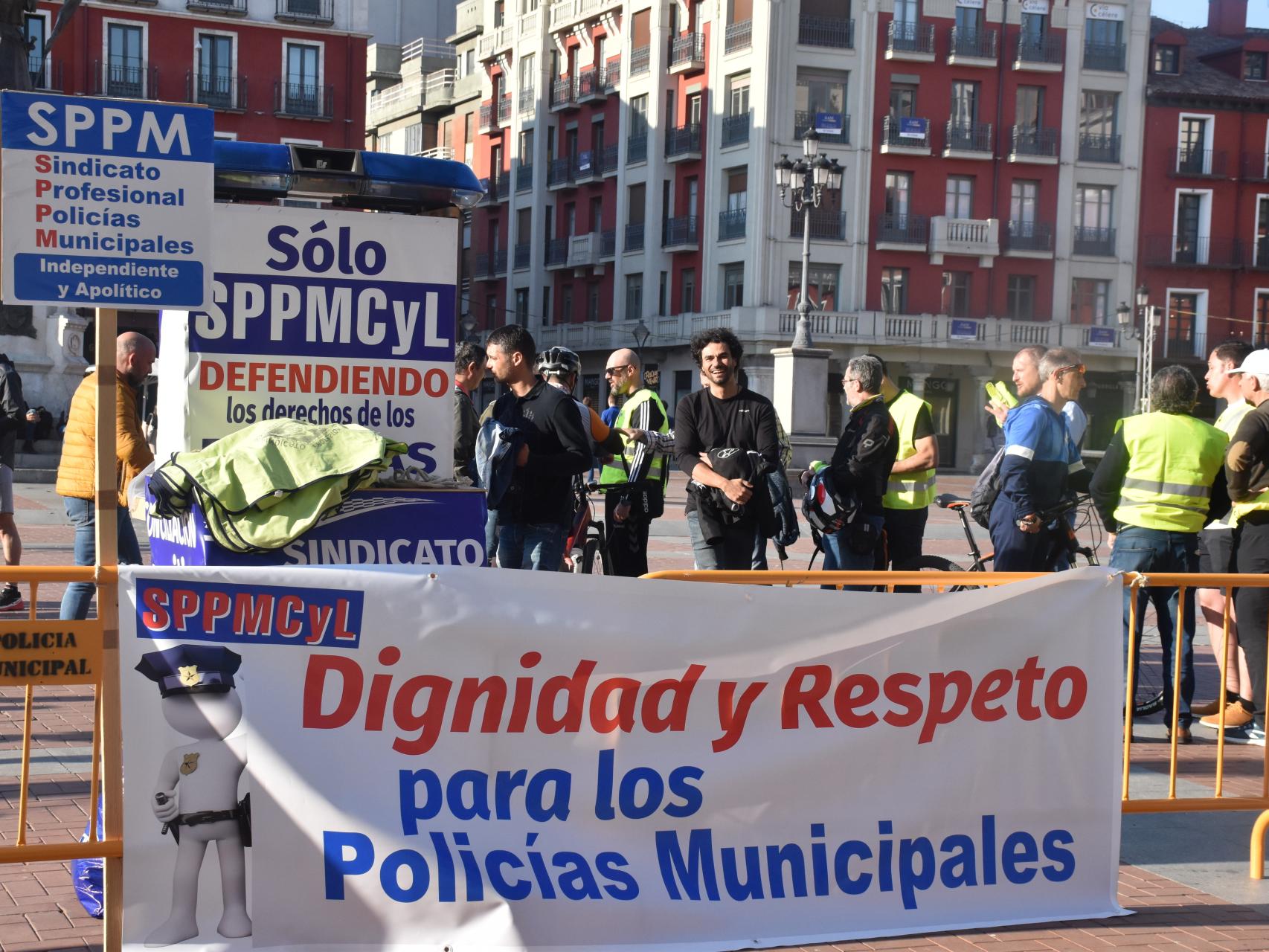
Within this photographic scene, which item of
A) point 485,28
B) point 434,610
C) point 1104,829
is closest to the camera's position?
point 434,610

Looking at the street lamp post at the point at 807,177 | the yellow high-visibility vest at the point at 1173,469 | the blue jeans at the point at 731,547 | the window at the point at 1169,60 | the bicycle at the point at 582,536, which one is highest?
the window at the point at 1169,60

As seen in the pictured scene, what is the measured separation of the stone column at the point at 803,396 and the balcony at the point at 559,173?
35.5m

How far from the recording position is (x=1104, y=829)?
4961 millimetres

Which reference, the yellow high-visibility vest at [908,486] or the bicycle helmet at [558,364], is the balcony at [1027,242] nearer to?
the yellow high-visibility vest at [908,486]

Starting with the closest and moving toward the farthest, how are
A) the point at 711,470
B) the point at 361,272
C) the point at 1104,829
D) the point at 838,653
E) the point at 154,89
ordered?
1. the point at 838,653
2. the point at 1104,829
3. the point at 361,272
4. the point at 711,470
5. the point at 154,89

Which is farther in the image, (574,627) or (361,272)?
(361,272)

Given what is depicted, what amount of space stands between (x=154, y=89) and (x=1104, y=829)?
47.6 m

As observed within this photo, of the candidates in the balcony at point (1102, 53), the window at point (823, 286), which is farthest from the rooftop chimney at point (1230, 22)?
the window at point (823, 286)

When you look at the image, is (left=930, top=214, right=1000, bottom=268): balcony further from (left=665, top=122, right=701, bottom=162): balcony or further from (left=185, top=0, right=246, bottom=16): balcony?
(left=185, top=0, right=246, bottom=16): balcony

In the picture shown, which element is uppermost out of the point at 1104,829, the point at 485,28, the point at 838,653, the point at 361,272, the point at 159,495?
the point at 485,28

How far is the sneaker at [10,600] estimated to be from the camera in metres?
8.46

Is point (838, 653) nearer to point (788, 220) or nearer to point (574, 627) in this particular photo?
point (574, 627)

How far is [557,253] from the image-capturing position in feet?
199

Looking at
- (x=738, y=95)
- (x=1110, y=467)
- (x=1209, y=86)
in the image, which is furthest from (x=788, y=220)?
(x=1110, y=467)
